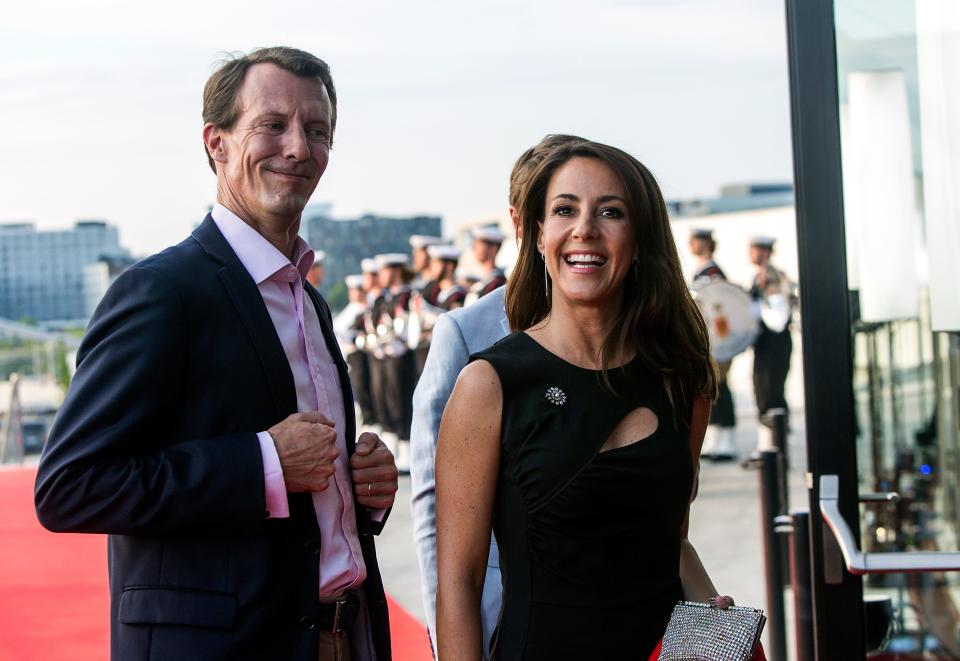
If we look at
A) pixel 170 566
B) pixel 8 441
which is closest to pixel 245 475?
pixel 170 566

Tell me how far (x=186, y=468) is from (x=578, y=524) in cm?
56

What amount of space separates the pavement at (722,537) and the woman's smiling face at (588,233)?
3415 millimetres

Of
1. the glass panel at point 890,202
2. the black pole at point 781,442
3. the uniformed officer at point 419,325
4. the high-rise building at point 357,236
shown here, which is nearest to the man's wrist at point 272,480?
the glass panel at point 890,202

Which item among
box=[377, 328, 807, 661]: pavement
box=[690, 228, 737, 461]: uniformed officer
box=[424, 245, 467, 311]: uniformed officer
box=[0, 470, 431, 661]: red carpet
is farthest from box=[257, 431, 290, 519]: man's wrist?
box=[424, 245, 467, 311]: uniformed officer

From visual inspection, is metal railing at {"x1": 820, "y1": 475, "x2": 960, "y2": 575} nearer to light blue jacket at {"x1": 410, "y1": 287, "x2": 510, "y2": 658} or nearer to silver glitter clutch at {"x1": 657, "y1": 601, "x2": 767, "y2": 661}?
light blue jacket at {"x1": 410, "y1": 287, "x2": 510, "y2": 658}

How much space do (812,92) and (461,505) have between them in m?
1.20

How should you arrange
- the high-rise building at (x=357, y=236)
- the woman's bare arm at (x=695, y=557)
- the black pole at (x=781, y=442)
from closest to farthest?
1. the woman's bare arm at (x=695, y=557)
2. the black pole at (x=781, y=442)
3. the high-rise building at (x=357, y=236)

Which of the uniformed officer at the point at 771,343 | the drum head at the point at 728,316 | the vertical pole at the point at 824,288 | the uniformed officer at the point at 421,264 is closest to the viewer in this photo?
the vertical pole at the point at 824,288

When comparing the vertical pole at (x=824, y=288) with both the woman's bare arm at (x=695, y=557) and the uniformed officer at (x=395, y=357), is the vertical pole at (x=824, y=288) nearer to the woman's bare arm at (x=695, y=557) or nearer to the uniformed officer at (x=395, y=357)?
the woman's bare arm at (x=695, y=557)

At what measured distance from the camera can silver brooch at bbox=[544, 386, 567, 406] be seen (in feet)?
6.14

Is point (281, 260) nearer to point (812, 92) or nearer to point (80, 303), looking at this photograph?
point (812, 92)

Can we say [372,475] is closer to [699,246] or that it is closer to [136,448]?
[136,448]

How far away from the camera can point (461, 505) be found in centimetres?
184

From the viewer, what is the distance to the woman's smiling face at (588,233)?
192 cm
